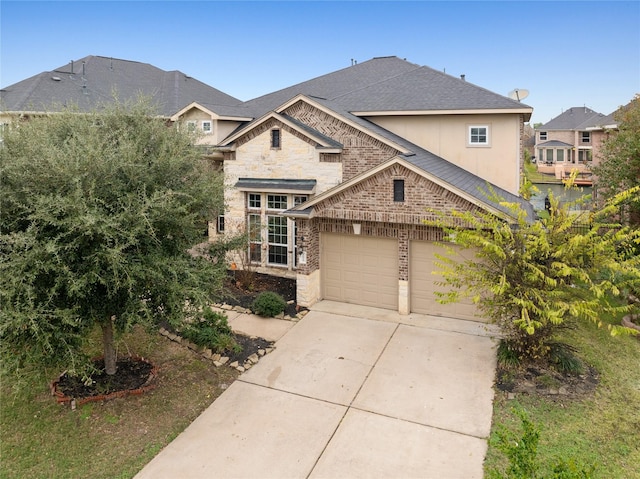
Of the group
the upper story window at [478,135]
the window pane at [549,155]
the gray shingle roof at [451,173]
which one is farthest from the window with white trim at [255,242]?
the window pane at [549,155]

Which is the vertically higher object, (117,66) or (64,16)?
(117,66)

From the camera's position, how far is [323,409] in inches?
313

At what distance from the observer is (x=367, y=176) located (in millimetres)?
11750

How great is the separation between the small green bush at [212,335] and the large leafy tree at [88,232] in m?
2.08

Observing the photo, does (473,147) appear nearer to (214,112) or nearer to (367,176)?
(367,176)

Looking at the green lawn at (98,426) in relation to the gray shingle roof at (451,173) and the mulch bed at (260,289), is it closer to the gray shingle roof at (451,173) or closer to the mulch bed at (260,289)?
the mulch bed at (260,289)

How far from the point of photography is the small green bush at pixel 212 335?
9.91 meters

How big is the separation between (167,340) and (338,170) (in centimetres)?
725

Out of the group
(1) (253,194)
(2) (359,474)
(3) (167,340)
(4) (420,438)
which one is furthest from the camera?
(1) (253,194)

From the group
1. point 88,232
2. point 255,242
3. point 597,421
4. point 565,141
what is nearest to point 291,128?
point 255,242

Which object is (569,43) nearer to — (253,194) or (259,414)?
(253,194)

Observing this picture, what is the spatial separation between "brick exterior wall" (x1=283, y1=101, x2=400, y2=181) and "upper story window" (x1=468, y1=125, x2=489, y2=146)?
319 centimetres

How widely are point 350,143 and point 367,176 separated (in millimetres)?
2649

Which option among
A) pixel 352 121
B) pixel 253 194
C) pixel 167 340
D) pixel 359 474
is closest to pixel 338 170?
pixel 352 121
